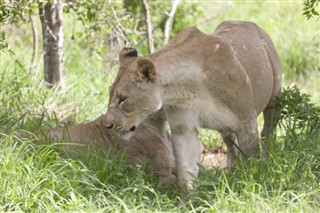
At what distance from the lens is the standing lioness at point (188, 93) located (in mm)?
5656

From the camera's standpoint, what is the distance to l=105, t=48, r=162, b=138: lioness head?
559 cm

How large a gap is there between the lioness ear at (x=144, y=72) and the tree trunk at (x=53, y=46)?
2525 mm

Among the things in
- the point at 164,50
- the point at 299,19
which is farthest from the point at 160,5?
the point at 164,50

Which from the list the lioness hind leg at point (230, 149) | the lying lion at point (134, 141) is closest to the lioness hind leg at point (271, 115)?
the lioness hind leg at point (230, 149)

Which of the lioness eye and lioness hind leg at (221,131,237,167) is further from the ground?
the lioness eye

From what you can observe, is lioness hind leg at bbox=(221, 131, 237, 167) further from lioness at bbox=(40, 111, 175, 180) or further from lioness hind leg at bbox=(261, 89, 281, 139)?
A: lioness at bbox=(40, 111, 175, 180)

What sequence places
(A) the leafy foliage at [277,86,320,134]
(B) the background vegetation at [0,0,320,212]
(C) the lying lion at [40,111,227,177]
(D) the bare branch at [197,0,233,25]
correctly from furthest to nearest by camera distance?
(D) the bare branch at [197,0,233,25], (A) the leafy foliage at [277,86,320,134], (C) the lying lion at [40,111,227,177], (B) the background vegetation at [0,0,320,212]

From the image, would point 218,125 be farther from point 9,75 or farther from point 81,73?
point 81,73

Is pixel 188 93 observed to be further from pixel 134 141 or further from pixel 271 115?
pixel 271 115

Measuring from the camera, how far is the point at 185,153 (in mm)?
6027

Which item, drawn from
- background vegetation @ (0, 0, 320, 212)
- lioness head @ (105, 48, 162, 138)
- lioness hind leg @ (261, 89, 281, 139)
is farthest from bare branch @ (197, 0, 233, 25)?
lioness head @ (105, 48, 162, 138)

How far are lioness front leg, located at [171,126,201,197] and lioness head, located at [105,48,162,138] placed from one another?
0.35 meters

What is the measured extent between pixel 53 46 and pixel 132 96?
271 centimetres

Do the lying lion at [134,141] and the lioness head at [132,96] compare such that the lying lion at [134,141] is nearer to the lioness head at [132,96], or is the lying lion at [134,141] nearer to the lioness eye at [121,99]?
the lioness head at [132,96]
